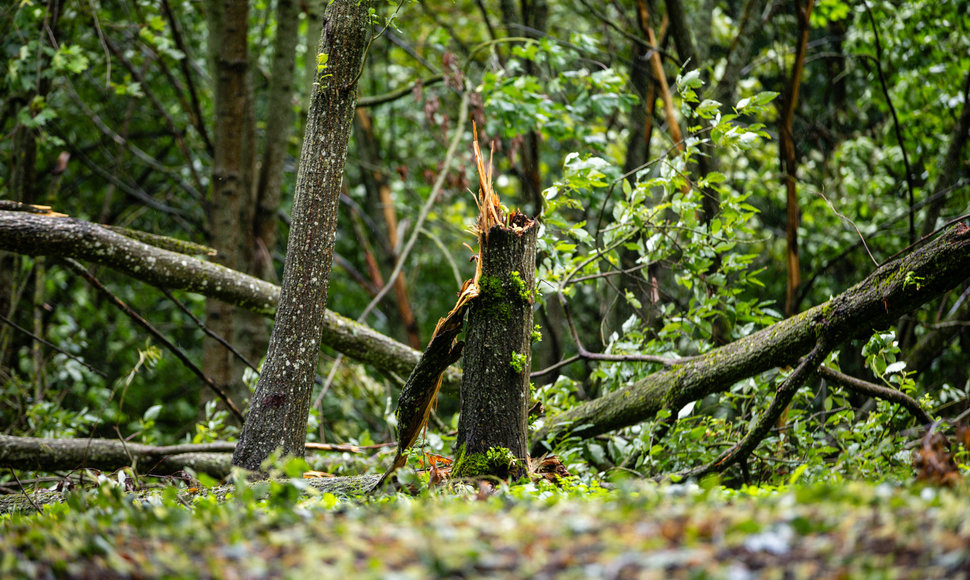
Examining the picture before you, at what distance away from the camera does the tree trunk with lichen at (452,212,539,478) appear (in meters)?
2.75

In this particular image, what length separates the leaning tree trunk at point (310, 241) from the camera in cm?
291

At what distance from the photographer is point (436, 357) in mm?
2773

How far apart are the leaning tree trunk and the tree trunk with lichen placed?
0.66m

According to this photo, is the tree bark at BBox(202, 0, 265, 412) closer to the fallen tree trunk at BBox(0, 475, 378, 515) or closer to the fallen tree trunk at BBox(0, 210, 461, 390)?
the fallen tree trunk at BBox(0, 210, 461, 390)

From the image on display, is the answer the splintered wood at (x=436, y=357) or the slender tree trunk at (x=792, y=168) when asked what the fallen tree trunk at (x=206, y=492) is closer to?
the splintered wood at (x=436, y=357)

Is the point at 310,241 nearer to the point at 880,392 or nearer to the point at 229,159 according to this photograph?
the point at 880,392

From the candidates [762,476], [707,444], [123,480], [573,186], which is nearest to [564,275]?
[573,186]

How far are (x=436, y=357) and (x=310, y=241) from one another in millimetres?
701

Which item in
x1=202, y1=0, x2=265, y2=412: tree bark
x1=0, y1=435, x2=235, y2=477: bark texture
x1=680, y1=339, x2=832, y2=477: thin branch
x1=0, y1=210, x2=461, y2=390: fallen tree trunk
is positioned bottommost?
x1=0, y1=435, x2=235, y2=477: bark texture

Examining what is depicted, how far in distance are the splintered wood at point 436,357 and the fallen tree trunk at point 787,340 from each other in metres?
0.87

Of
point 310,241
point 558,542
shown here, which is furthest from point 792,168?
point 558,542

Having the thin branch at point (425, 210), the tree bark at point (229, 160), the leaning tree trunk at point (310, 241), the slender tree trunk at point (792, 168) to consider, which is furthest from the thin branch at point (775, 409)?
the tree bark at point (229, 160)

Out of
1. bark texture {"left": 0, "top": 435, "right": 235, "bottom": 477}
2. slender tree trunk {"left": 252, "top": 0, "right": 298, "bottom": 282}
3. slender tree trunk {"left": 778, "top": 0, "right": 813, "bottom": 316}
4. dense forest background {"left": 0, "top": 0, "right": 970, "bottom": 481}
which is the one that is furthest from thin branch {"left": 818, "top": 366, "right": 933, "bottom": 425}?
slender tree trunk {"left": 252, "top": 0, "right": 298, "bottom": 282}

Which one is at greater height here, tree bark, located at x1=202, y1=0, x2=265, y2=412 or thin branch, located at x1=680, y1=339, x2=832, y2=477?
tree bark, located at x1=202, y1=0, x2=265, y2=412
